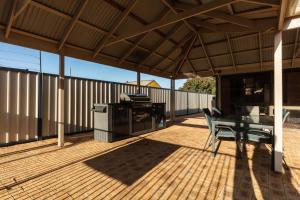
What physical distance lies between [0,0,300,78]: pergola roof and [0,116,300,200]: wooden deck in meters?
2.71

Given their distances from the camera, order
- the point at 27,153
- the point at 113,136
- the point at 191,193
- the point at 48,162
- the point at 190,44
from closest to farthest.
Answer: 1. the point at 191,193
2. the point at 48,162
3. the point at 27,153
4. the point at 113,136
5. the point at 190,44

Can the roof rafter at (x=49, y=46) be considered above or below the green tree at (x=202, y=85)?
below

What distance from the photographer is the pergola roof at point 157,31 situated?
3.71 metres

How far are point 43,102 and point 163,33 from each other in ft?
15.8

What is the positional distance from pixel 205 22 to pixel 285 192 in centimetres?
499

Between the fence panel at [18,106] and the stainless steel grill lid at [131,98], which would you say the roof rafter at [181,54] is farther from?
the fence panel at [18,106]

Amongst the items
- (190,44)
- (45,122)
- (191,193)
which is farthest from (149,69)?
(191,193)

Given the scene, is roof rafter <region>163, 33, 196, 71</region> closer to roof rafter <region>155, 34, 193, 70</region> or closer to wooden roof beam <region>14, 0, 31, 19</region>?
roof rafter <region>155, 34, 193, 70</region>

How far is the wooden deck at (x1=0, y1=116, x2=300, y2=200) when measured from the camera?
2467mm

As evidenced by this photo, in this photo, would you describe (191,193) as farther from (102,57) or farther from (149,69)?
(149,69)

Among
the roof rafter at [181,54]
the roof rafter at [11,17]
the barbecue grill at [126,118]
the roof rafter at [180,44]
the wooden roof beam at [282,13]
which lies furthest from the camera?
the roof rafter at [181,54]

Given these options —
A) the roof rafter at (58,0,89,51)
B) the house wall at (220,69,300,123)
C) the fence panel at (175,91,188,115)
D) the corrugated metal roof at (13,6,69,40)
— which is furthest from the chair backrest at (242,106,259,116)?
the corrugated metal roof at (13,6,69,40)

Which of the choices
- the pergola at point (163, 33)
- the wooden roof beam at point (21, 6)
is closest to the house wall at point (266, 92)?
the pergola at point (163, 33)

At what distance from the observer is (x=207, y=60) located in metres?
8.17
